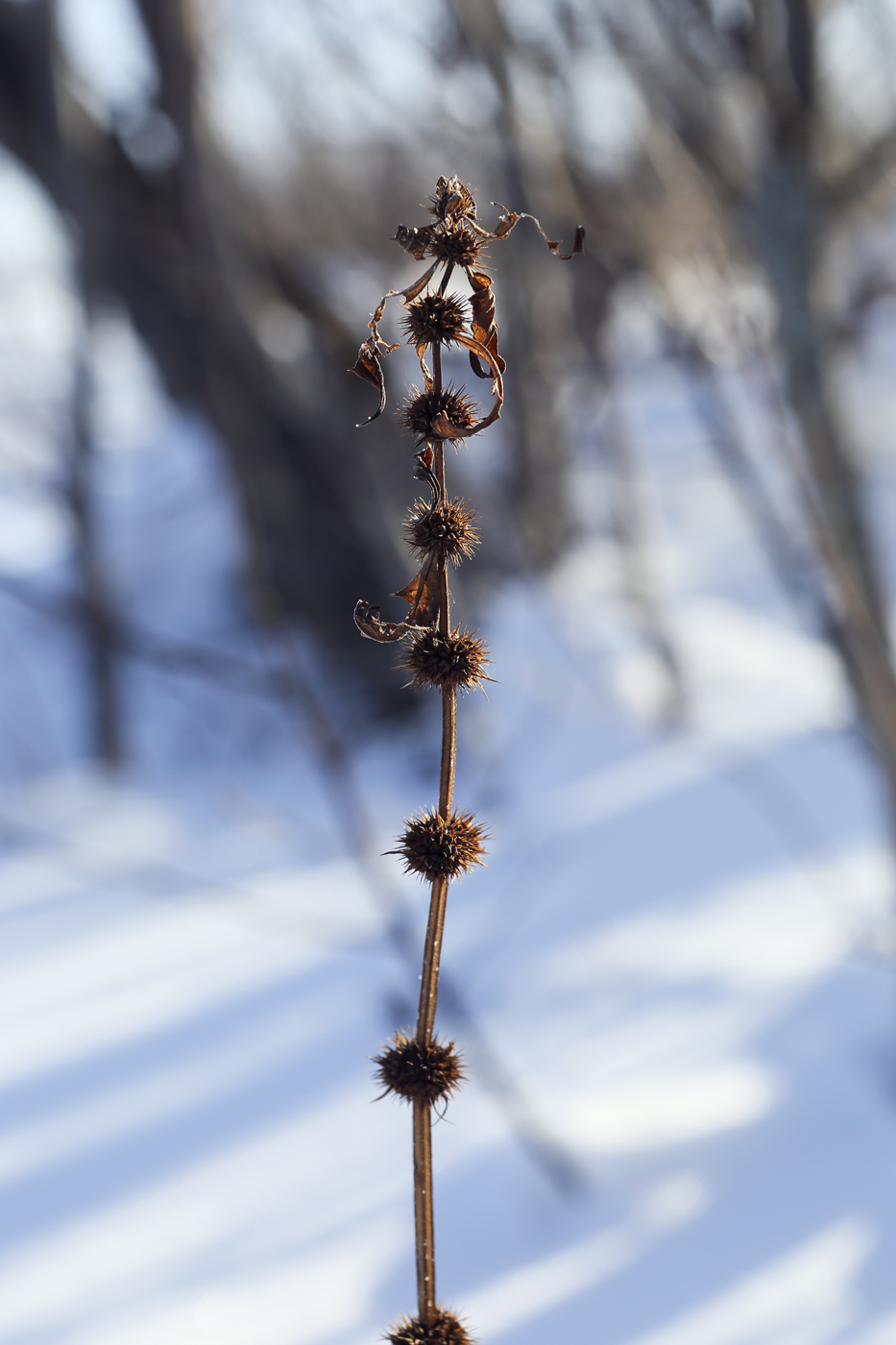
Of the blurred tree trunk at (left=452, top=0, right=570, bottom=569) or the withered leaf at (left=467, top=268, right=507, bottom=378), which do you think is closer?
the withered leaf at (left=467, top=268, right=507, bottom=378)

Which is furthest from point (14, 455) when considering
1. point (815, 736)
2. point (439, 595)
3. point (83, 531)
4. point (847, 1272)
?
point (439, 595)

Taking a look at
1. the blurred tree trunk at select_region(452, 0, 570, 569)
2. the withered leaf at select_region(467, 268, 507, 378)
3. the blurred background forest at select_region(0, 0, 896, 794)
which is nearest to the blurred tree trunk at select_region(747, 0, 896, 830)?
the blurred background forest at select_region(0, 0, 896, 794)

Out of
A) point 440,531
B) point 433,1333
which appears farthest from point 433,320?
point 433,1333

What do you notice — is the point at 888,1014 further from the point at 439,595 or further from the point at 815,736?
the point at 439,595

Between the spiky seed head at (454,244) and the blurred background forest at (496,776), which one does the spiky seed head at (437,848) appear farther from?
the blurred background forest at (496,776)

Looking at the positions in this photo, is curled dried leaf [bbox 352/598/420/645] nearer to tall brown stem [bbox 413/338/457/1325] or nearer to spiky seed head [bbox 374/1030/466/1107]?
tall brown stem [bbox 413/338/457/1325]

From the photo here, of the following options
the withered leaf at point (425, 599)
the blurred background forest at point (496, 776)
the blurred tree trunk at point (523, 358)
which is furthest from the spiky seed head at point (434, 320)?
the blurred tree trunk at point (523, 358)

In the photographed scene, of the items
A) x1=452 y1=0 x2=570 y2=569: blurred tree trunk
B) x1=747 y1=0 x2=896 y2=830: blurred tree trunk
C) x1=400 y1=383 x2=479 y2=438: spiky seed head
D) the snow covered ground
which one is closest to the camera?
x1=400 y1=383 x2=479 y2=438: spiky seed head

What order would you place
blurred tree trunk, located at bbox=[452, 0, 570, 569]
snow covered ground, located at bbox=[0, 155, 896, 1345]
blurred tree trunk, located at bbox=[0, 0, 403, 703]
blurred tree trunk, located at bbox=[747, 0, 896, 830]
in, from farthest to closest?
blurred tree trunk, located at bbox=[452, 0, 570, 569], blurred tree trunk, located at bbox=[0, 0, 403, 703], blurred tree trunk, located at bbox=[747, 0, 896, 830], snow covered ground, located at bbox=[0, 155, 896, 1345]
